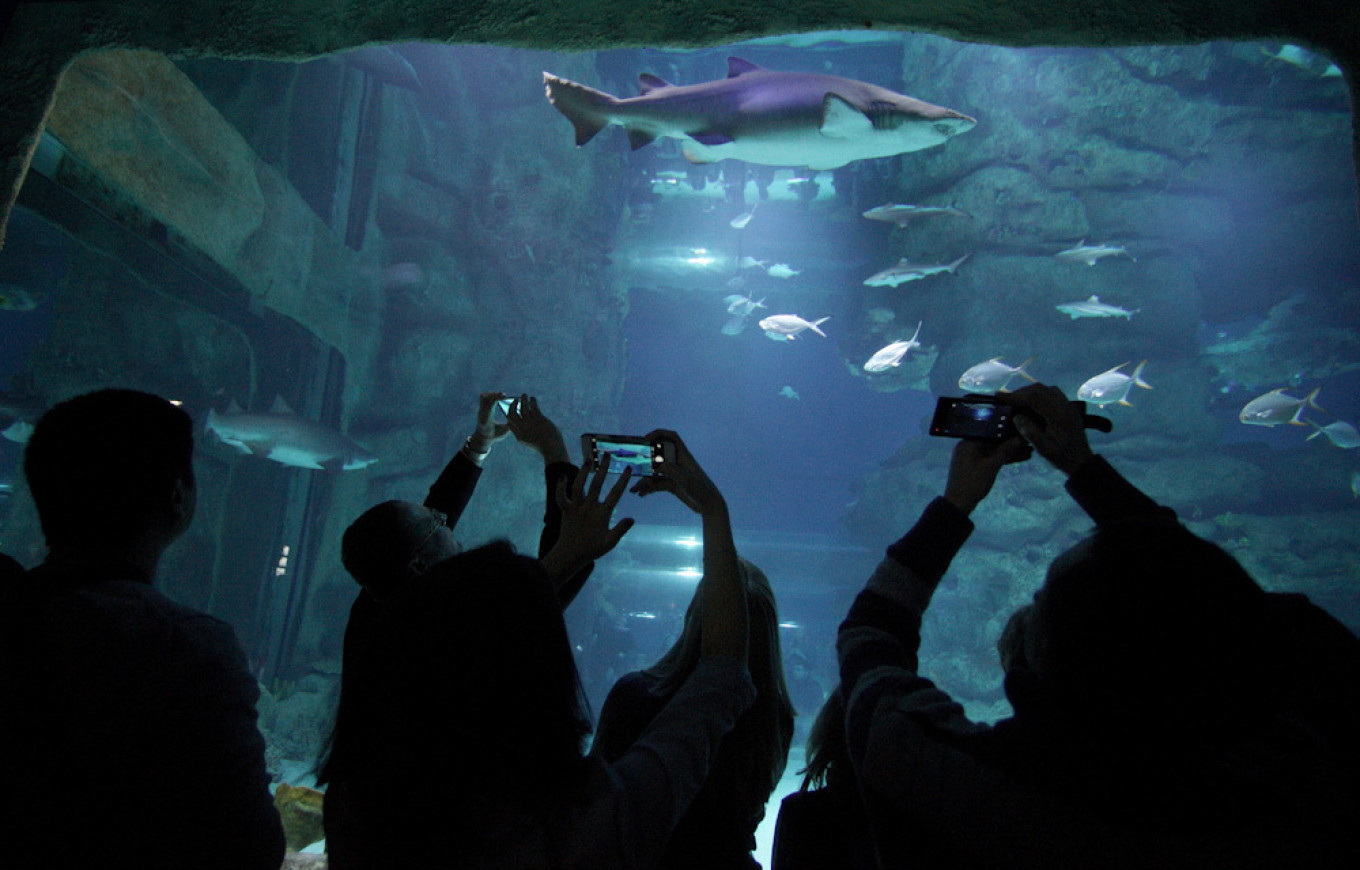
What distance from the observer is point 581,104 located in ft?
10.7

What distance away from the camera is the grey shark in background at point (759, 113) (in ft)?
11.0

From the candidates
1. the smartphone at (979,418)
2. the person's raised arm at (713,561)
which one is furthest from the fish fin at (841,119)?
the person's raised arm at (713,561)

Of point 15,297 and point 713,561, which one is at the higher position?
point 15,297

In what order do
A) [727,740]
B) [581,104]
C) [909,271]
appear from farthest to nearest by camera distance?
[909,271] < [581,104] < [727,740]

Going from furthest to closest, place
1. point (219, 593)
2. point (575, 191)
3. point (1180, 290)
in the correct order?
point (575, 191) → point (1180, 290) → point (219, 593)

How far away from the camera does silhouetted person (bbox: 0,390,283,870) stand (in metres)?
1.05

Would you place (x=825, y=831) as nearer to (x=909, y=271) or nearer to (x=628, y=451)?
(x=628, y=451)

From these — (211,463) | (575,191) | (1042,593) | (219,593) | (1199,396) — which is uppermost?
(575,191)

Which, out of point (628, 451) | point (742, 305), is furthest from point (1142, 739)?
point (742, 305)

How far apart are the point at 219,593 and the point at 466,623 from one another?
9.41 m

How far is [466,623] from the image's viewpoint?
945mm

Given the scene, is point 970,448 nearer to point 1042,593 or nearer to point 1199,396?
point 1042,593

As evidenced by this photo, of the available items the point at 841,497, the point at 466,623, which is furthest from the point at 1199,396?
the point at 841,497

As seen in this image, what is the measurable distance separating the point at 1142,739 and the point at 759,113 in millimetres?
3563
